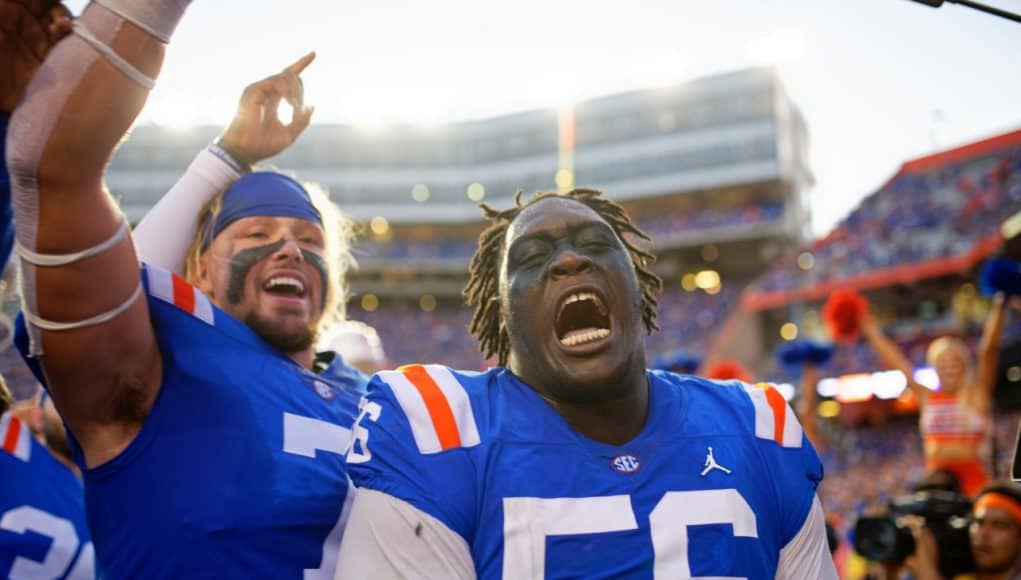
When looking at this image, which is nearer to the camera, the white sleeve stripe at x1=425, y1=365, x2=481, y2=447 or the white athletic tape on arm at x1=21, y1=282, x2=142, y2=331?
the white athletic tape on arm at x1=21, y1=282, x2=142, y2=331

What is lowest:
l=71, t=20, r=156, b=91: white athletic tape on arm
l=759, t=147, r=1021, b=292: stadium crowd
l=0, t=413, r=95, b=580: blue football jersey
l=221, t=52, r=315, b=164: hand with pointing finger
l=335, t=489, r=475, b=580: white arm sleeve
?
l=0, t=413, r=95, b=580: blue football jersey

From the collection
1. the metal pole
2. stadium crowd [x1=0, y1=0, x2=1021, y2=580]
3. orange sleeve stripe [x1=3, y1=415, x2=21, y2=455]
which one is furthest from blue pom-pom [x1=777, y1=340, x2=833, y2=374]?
orange sleeve stripe [x1=3, y1=415, x2=21, y2=455]

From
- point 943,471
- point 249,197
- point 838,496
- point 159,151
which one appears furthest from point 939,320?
point 159,151

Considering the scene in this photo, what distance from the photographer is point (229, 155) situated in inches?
106

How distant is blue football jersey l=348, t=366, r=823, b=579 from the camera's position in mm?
1735

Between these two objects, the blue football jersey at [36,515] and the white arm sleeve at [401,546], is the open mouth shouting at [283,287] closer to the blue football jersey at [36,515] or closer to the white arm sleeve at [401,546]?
the white arm sleeve at [401,546]

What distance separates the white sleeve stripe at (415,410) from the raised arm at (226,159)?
2.99ft

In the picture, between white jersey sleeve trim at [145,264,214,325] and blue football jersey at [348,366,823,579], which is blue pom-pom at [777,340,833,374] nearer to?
blue football jersey at [348,366,823,579]

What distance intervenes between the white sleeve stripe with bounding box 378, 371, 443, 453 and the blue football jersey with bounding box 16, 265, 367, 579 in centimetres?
34

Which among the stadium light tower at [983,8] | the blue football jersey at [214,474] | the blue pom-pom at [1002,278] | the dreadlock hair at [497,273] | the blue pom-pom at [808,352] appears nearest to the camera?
the blue football jersey at [214,474]

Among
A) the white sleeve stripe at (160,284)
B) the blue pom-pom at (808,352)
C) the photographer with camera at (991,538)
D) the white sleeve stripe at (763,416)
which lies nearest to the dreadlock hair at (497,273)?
the white sleeve stripe at (763,416)

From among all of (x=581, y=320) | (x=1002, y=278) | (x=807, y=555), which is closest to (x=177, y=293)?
(x=581, y=320)

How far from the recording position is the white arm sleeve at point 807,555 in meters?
1.97

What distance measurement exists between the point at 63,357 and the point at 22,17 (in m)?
0.58
